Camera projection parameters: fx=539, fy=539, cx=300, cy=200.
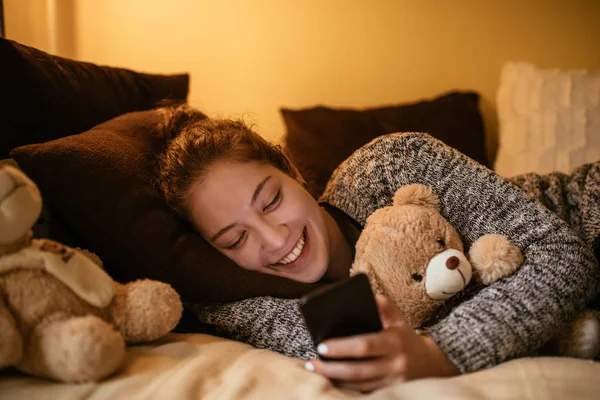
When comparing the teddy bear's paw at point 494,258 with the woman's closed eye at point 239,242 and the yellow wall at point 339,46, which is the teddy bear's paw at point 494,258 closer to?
the woman's closed eye at point 239,242

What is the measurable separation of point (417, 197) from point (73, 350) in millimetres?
578

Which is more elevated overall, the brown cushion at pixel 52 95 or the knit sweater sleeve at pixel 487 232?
the brown cushion at pixel 52 95

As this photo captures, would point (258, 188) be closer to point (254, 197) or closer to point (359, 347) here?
point (254, 197)

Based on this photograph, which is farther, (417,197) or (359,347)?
(417,197)

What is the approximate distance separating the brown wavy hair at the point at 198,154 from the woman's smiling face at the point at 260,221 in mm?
17

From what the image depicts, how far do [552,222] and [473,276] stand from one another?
17 cm

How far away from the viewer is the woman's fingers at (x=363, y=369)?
26.6 inches

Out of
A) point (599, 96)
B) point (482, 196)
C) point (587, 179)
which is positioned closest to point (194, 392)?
point (482, 196)

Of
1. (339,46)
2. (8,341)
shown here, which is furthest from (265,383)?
(339,46)

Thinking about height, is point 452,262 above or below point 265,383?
above

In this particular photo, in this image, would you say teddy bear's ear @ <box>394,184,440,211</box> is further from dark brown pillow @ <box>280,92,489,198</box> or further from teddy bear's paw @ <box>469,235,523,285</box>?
dark brown pillow @ <box>280,92,489,198</box>

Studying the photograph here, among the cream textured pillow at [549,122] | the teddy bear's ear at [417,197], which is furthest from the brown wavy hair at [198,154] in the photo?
the cream textured pillow at [549,122]

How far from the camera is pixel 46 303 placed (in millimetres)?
Answer: 631

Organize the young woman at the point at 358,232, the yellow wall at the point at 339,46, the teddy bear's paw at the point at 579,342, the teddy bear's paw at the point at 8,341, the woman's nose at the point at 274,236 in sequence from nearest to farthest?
the teddy bear's paw at the point at 8,341 → the young woman at the point at 358,232 → the teddy bear's paw at the point at 579,342 → the woman's nose at the point at 274,236 → the yellow wall at the point at 339,46
